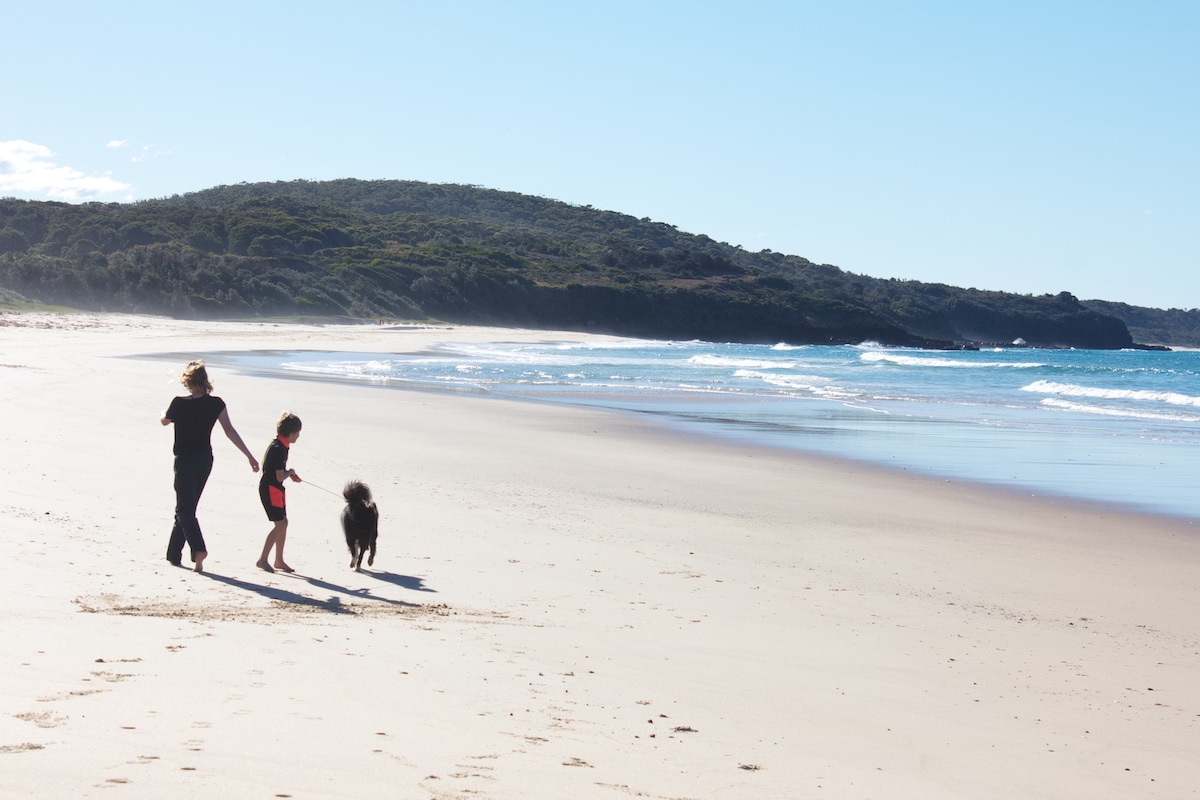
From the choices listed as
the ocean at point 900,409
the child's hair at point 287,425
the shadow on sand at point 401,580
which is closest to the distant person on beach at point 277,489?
the child's hair at point 287,425

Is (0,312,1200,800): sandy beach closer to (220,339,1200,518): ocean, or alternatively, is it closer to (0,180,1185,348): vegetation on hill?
(220,339,1200,518): ocean

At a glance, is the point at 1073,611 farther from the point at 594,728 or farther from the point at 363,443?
the point at 363,443

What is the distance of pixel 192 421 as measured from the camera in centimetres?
612

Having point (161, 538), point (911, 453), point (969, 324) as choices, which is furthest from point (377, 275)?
point (969, 324)

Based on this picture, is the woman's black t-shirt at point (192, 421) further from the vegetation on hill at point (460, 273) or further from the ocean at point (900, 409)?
the vegetation on hill at point (460, 273)

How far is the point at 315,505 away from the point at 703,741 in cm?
501

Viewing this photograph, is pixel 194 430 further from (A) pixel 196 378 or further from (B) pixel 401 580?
(B) pixel 401 580

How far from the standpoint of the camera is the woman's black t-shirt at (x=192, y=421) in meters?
6.10

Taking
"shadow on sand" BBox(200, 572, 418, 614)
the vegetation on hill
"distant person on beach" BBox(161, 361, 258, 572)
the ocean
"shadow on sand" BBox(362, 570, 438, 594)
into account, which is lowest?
"shadow on sand" BBox(362, 570, 438, 594)

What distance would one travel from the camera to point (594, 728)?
148 inches

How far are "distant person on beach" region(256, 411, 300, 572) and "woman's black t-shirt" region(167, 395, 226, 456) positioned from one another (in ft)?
1.21

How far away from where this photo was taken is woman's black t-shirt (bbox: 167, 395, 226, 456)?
6.10 m

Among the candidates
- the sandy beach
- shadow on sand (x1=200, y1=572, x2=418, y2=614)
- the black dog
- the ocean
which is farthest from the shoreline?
shadow on sand (x1=200, y1=572, x2=418, y2=614)

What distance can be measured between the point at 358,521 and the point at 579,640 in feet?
6.22
